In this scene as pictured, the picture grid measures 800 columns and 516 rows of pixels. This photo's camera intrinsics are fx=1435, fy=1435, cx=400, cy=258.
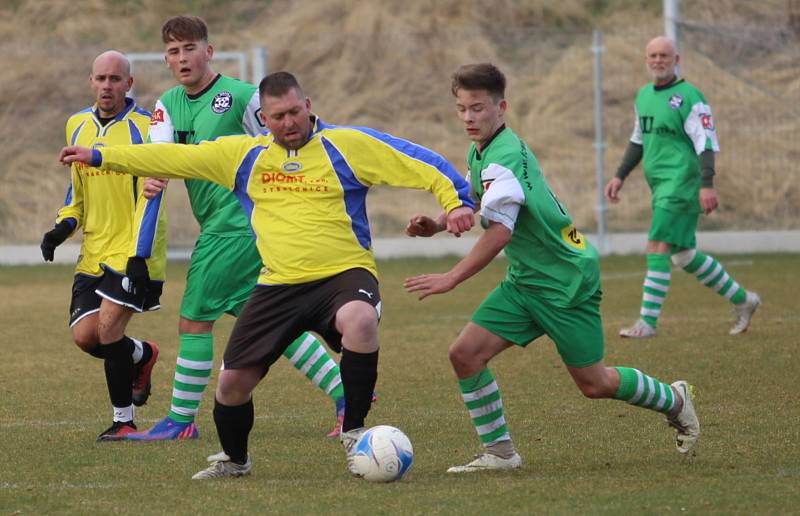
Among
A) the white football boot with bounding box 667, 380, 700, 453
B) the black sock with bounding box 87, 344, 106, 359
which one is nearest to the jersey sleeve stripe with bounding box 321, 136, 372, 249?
the white football boot with bounding box 667, 380, 700, 453

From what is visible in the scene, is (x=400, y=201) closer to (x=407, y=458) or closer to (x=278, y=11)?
(x=278, y=11)

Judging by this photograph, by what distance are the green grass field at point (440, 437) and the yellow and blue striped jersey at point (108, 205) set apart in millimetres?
882

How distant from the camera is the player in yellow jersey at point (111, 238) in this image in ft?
23.1

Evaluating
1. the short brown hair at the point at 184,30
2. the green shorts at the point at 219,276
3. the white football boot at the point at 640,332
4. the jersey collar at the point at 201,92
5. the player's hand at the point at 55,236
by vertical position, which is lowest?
the white football boot at the point at 640,332

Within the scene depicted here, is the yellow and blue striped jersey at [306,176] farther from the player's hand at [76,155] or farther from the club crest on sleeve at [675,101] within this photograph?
the club crest on sleeve at [675,101]

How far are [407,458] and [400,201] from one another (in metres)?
13.8

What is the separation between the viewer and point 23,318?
12555mm

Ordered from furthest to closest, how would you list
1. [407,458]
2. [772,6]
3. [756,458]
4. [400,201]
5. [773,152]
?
[772,6]
[400,201]
[773,152]
[756,458]
[407,458]

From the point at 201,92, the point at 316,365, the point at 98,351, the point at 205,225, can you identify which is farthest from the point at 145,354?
the point at 201,92

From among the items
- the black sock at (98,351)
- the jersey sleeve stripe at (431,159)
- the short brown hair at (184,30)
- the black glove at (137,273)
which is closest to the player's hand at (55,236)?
the black glove at (137,273)

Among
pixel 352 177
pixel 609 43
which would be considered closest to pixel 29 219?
pixel 609 43

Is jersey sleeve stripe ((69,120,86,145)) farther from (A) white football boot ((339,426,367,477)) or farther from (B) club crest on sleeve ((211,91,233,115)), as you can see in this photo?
(A) white football boot ((339,426,367,477))

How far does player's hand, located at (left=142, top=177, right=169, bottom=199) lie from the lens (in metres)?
6.35

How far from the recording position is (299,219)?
19.0 feet
